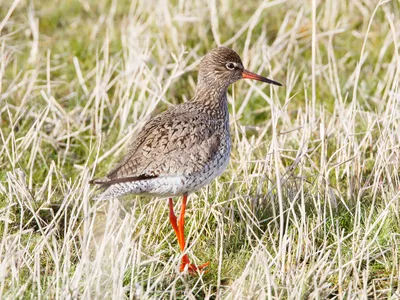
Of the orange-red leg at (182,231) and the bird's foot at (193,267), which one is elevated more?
the orange-red leg at (182,231)

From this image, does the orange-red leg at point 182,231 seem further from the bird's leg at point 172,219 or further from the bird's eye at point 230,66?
the bird's eye at point 230,66

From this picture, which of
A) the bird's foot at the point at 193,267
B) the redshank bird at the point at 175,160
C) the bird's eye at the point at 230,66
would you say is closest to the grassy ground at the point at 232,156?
the bird's foot at the point at 193,267

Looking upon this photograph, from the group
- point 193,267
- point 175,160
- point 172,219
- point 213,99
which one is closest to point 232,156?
point 213,99

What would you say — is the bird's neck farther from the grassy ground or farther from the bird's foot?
the bird's foot

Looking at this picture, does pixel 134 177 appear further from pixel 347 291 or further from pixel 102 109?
pixel 102 109


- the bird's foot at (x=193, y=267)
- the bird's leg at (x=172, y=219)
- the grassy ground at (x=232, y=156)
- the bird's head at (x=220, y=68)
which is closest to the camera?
the grassy ground at (x=232, y=156)

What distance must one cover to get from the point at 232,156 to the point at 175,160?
1.46 meters

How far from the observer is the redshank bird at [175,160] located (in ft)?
16.2

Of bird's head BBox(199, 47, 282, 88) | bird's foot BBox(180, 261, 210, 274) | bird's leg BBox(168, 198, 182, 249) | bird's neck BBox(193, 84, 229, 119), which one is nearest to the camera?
bird's foot BBox(180, 261, 210, 274)

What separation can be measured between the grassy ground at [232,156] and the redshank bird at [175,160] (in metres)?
0.16

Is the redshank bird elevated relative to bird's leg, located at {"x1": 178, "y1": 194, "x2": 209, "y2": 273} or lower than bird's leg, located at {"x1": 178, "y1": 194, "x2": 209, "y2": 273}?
elevated

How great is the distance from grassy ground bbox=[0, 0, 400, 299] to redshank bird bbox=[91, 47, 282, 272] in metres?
0.16

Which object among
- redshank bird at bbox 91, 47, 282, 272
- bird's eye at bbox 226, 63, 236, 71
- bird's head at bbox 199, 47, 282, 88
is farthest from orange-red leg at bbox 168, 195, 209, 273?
bird's eye at bbox 226, 63, 236, 71

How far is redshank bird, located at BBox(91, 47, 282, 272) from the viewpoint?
493cm
